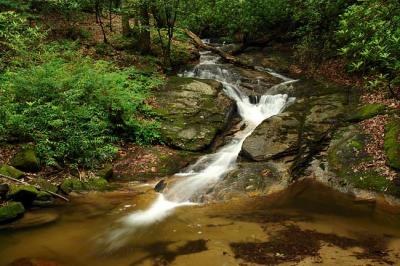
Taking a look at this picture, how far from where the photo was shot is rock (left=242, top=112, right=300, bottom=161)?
11.8 metres

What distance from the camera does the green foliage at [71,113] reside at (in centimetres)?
1116

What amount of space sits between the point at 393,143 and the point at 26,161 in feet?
32.4

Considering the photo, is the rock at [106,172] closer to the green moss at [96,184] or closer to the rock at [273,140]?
the green moss at [96,184]

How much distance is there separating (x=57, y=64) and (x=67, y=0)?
545 cm

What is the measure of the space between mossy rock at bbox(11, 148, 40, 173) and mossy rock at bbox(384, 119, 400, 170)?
939 cm

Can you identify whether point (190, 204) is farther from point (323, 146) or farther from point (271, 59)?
point (271, 59)

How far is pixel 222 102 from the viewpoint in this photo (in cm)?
1533

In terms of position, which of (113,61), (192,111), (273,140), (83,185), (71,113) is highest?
(113,61)

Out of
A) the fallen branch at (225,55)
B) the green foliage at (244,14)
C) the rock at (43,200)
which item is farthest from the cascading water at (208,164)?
the green foliage at (244,14)

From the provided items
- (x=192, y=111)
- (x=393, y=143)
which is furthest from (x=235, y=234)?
(x=192, y=111)

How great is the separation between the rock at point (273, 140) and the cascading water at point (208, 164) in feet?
2.33

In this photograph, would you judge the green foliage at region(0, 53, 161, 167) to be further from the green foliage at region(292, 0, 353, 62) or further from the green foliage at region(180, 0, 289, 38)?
the green foliage at region(292, 0, 353, 62)

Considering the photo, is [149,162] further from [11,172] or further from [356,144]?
[356,144]

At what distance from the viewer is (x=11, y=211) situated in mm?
8438
